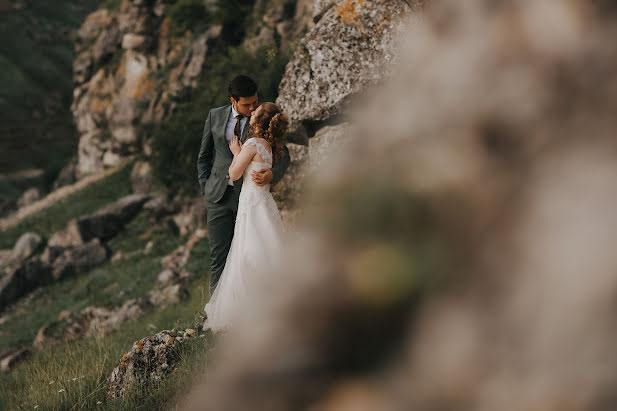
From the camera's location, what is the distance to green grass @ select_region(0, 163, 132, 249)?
20.3 metres

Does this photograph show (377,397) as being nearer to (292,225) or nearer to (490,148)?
(490,148)

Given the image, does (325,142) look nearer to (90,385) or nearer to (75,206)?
(90,385)

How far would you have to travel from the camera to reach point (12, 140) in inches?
1860

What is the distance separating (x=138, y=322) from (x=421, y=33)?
7649 millimetres

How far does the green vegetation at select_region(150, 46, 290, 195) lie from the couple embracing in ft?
21.8

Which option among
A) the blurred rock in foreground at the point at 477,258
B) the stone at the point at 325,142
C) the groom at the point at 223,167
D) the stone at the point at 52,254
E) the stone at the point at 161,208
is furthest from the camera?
the stone at the point at 52,254

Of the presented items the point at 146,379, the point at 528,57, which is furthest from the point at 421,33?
the point at 146,379

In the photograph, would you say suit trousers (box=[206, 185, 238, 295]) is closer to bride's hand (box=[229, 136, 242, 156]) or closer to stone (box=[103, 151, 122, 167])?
bride's hand (box=[229, 136, 242, 156])

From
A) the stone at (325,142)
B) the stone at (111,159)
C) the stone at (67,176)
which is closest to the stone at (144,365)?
the stone at (325,142)

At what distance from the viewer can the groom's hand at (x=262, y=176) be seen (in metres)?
4.25

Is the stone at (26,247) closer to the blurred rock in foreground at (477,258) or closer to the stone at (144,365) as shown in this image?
the stone at (144,365)

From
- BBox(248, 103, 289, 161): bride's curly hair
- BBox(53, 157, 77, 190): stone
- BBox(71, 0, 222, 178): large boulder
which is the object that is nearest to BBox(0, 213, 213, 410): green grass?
BBox(248, 103, 289, 161): bride's curly hair

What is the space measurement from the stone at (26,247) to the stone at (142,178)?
461 cm

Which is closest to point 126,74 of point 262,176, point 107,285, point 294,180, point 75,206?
point 75,206
